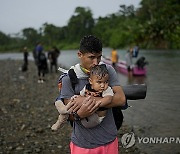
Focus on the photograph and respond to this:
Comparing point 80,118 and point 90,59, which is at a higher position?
point 90,59

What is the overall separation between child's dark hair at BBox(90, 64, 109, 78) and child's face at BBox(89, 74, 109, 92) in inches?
0.9

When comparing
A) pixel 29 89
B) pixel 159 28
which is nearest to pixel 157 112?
pixel 29 89

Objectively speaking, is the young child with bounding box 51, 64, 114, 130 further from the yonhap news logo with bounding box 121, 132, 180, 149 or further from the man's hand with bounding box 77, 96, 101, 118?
the yonhap news logo with bounding box 121, 132, 180, 149

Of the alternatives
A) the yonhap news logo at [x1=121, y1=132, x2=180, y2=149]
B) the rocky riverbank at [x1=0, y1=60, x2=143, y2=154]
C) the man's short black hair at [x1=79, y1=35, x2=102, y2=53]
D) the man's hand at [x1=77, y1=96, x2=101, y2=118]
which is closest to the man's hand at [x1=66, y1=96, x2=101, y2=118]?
the man's hand at [x1=77, y1=96, x2=101, y2=118]

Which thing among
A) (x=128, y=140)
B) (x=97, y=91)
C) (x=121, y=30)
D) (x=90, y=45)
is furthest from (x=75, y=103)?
(x=121, y=30)

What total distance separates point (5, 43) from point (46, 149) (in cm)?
12531

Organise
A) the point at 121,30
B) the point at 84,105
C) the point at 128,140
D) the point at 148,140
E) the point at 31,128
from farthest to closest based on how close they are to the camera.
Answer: the point at 121,30 → the point at 31,128 → the point at 128,140 → the point at 148,140 → the point at 84,105

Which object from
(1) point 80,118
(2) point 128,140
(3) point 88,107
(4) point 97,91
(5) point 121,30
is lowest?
(2) point 128,140

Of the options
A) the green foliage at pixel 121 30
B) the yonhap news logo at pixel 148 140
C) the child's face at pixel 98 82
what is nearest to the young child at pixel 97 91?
the child's face at pixel 98 82

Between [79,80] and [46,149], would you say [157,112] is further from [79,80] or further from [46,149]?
[79,80]

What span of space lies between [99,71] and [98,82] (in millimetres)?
85

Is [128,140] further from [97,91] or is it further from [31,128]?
[97,91]

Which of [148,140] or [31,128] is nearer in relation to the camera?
[148,140]

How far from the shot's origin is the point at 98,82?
2215 millimetres
